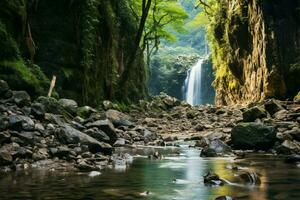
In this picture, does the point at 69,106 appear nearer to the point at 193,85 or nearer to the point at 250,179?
the point at 250,179

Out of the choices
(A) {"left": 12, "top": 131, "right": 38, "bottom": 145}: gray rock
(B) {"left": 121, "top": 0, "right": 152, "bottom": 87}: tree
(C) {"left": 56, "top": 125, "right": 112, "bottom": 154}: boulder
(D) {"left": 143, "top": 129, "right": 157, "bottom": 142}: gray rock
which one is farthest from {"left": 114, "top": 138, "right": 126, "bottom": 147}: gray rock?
(B) {"left": 121, "top": 0, "right": 152, "bottom": 87}: tree

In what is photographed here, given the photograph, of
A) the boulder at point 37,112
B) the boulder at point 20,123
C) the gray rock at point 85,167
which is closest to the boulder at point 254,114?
the boulder at point 37,112

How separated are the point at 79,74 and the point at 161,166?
381 inches

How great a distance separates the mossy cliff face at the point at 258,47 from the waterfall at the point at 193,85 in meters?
16.6

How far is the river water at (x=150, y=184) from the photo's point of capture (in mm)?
4219

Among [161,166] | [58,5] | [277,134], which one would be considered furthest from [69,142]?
[58,5]

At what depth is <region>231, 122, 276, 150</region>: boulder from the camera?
30.5ft

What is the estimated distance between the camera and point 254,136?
9.47 metres

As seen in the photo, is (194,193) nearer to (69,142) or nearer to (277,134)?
(69,142)

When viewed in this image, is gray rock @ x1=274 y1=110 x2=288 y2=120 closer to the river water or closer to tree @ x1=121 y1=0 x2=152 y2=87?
the river water

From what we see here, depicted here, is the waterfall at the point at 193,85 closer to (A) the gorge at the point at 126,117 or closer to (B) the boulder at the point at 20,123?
(A) the gorge at the point at 126,117

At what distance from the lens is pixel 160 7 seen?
34.4 m

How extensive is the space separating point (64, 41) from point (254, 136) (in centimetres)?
823

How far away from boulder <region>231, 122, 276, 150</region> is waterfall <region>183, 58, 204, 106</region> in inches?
1592
